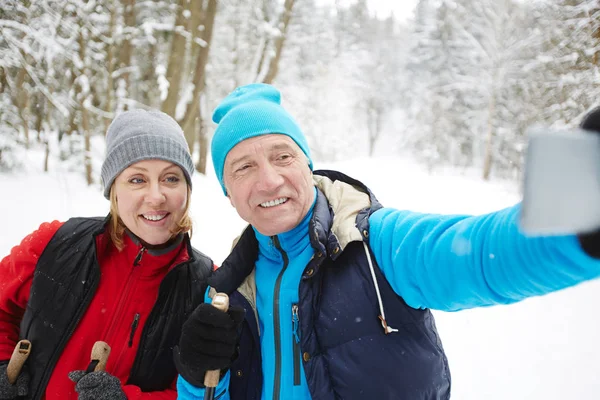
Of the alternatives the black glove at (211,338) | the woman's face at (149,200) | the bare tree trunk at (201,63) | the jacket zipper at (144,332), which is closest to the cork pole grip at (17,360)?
the jacket zipper at (144,332)

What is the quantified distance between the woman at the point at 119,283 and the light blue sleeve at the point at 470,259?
137 centimetres

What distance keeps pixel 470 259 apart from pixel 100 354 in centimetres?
191

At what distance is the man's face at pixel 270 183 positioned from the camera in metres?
1.72

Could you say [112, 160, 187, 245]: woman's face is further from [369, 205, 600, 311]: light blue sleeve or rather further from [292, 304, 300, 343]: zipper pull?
[369, 205, 600, 311]: light blue sleeve

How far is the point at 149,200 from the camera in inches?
83.7

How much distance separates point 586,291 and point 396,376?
659cm

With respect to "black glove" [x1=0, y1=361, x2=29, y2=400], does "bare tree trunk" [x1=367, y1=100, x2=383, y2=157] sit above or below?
above

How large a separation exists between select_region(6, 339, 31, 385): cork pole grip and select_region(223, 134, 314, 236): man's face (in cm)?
152

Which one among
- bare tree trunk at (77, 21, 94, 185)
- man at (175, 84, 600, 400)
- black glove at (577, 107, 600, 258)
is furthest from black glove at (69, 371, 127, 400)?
bare tree trunk at (77, 21, 94, 185)

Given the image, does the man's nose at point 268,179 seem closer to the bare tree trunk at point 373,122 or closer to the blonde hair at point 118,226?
the blonde hair at point 118,226

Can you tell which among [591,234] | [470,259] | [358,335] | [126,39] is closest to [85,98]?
[126,39]

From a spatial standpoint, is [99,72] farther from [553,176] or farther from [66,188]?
[553,176]

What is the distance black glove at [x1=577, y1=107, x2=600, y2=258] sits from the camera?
0.75m

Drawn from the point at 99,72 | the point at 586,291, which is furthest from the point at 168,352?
the point at 99,72
